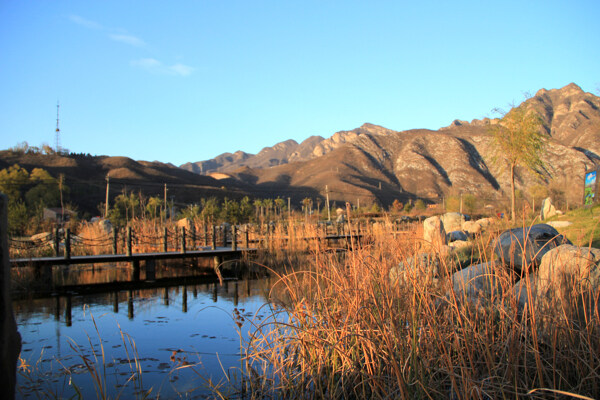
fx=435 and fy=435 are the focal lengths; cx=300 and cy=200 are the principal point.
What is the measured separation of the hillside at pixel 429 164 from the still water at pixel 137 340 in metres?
47.6

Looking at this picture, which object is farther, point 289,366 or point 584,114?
point 584,114

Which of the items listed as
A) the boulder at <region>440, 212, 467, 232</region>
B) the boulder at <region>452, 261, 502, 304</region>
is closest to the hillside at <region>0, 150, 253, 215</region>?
the boulder at <region>440, 212, 467, 232</region>

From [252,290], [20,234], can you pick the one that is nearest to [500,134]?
[252,290]

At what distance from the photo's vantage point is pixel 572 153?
63.0 meters

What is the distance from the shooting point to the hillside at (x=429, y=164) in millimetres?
62438

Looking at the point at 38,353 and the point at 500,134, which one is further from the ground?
the point at 500,134

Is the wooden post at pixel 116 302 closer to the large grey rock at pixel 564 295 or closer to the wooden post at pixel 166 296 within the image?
the wooden post at pixel 166 296

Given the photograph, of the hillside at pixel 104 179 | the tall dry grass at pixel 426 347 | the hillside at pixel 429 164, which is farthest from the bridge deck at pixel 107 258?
the hillside at pixel 429 164

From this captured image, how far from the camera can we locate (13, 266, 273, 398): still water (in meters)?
4.11

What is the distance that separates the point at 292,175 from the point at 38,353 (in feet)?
252

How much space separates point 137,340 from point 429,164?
236ft

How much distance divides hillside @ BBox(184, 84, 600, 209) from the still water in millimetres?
47594

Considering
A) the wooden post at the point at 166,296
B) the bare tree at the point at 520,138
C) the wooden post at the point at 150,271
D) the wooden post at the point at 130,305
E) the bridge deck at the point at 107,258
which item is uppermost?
the bare tree at the point at 520,138

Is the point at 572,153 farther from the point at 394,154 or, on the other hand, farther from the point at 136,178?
the point at 136,178
